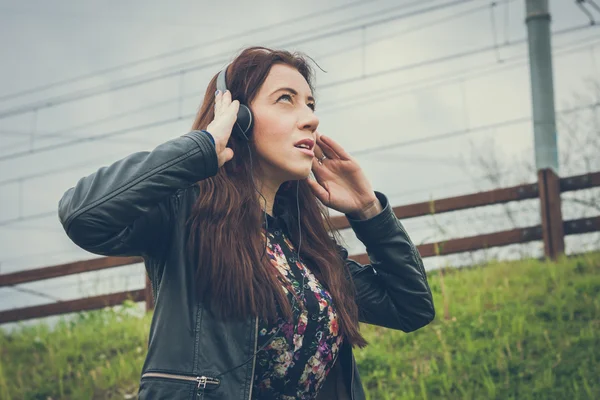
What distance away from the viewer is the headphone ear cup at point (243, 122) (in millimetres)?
2668

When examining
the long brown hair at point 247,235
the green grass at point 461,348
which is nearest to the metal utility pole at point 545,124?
the green grass at point 461,348

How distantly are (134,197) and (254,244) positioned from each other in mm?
454

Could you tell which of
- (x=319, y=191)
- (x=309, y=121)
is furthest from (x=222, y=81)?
(x=319, y=191)

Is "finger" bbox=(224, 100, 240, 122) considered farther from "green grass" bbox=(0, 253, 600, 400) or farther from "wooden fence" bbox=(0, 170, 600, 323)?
"wooden fence" bbox=(0, 170, 600, 323)

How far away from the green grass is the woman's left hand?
7.97 ft

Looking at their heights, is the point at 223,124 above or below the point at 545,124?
below

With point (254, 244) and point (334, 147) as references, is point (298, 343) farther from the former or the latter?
point (334, 147)

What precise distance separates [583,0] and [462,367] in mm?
6860

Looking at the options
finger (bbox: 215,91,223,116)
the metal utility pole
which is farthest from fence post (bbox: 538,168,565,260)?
finger (bbox: 215,91,223,116)

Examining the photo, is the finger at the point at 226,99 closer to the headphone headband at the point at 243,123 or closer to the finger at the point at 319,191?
the headphone headband at the point at 243,123

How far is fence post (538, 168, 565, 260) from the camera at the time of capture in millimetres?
7523

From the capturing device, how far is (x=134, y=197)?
2242 mm

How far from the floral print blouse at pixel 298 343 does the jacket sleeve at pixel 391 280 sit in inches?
12.2

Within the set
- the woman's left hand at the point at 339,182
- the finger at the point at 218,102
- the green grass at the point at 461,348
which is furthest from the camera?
the green grass at the point at 461,348
